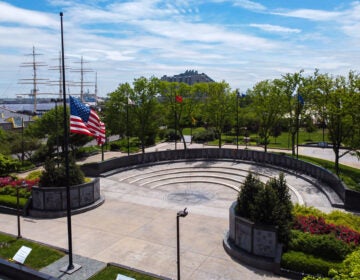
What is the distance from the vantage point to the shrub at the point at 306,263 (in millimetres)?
Result: 12961

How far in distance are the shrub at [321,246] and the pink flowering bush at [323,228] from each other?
2.29ft

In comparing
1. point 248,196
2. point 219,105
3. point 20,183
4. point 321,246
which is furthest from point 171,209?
point 219,105

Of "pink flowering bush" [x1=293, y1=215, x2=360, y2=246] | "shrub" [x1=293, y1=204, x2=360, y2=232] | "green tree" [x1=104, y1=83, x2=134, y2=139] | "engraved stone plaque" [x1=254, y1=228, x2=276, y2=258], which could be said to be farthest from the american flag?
"green tree" [x1=104, y1=83, x2=134, y2=139]

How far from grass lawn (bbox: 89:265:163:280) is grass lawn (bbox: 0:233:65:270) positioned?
2.52m

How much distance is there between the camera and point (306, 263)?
13219 mm

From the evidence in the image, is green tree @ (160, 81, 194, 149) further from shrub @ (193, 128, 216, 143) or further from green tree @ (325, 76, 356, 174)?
green tree @ (325, 76, 356, 174)

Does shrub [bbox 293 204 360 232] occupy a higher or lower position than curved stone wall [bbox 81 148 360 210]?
lower

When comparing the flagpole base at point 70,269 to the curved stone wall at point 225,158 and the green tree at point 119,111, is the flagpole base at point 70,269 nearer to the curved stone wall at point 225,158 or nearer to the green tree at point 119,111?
the curved stone wall at point 225,158

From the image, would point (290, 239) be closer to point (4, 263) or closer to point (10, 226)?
point (4, 263)

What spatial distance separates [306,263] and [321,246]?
994 mm

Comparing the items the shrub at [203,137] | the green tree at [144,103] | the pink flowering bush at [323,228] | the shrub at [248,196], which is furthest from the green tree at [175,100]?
the pink flowering bush at [323,228]

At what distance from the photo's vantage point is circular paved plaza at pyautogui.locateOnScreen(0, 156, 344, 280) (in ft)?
48.1

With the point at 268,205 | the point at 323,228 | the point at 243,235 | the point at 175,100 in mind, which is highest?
the point at 175,100

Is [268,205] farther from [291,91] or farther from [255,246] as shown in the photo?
[291,91]
